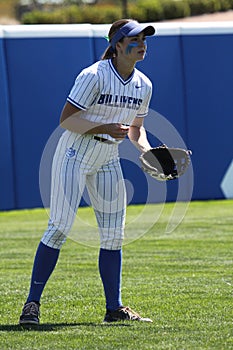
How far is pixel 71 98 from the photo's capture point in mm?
5398

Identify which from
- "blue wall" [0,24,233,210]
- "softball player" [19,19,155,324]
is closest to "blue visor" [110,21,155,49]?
"softball player" [19,19,155,324]

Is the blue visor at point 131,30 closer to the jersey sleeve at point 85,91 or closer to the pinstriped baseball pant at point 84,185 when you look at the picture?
the jersey sleeve at point 85,91

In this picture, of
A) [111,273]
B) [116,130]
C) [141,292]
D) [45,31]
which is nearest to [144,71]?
[45,31]

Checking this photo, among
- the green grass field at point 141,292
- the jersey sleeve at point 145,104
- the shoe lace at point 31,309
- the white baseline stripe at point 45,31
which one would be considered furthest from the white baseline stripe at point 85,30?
the shoe lace at point 31,309

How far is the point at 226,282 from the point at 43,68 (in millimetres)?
6962

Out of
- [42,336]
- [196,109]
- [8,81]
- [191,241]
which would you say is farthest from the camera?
[196,109]

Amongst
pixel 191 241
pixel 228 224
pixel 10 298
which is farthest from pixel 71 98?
pixel 228 224

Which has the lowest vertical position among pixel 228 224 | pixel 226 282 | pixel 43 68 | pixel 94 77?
pixel 228 224

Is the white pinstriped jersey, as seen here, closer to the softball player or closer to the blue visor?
the softball player

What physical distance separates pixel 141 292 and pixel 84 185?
4.98 feet

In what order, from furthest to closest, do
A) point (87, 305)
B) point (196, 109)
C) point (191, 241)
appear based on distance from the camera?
1. point (196, 109)
2. point (191, 241)
3. point (87, 305)

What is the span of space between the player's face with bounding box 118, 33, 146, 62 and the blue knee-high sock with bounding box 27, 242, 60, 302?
3.87 ft

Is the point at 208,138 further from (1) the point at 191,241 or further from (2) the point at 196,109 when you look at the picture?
(1) the point at 191,241

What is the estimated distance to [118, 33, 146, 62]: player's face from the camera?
17.7 ft
